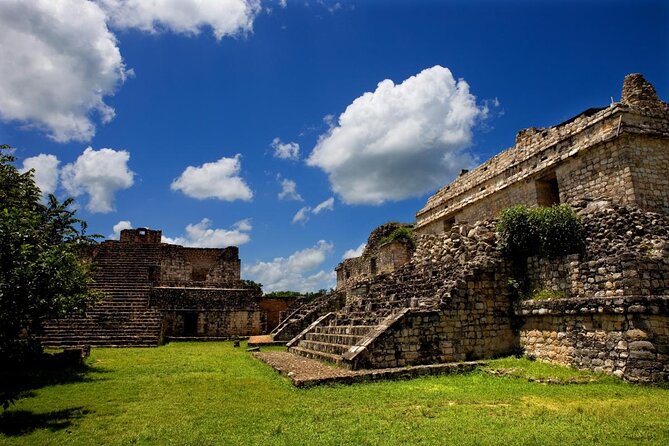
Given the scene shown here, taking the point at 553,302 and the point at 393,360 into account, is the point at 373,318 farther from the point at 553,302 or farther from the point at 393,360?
the point at 553,302

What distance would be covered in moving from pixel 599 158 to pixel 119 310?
21.3 metres

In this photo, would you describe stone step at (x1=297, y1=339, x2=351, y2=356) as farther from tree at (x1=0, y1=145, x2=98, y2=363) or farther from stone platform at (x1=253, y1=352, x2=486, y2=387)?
tree at (x1=0, y1=145, x2=98, y2=363)

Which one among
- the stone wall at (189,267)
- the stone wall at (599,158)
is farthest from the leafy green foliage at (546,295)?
the stone wall at (189,267)

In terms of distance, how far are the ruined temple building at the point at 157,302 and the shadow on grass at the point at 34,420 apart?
11224mm

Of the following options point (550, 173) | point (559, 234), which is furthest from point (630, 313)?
point (550, 173)

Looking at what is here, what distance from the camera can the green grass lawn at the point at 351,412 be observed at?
16.8 feet

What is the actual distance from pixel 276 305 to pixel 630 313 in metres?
22.2

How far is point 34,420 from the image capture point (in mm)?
6383

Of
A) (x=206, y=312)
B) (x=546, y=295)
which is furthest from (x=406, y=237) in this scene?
(x=546, y=295)

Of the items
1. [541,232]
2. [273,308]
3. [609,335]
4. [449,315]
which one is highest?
[541,232]

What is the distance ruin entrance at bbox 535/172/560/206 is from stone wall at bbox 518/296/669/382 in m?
5.65

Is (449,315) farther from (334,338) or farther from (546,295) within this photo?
(334,338)

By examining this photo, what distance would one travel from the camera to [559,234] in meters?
10.2

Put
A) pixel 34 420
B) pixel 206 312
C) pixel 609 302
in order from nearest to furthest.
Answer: pixel 34 420 < pixel 609 302 < pixel 206 312
